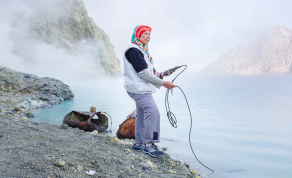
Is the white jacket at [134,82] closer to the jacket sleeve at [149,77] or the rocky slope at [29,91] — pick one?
the jacket sleeve at [149,77]

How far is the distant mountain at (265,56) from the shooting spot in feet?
548

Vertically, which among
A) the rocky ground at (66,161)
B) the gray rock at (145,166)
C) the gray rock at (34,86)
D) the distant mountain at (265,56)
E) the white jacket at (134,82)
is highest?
the distant mountain at (265,56)

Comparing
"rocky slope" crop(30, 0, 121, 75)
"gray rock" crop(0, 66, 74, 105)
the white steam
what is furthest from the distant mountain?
"gray rock" crop(0, 66, 74, 105)

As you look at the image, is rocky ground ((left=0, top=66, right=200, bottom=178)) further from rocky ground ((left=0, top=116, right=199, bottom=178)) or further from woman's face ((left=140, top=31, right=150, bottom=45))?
woman's face ((left=140, top=31, right=150, bottom=45))

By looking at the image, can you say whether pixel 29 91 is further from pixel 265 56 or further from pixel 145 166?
pixel 265 56

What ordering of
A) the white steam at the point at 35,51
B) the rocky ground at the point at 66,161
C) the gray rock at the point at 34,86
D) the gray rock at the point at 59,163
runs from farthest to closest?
the white steam at the point at 35,51
the gray rock at the point at 34,86
the gray rock at the point at 59,163
the rocky ground at the point at 66,161

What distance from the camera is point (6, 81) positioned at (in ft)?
36.1

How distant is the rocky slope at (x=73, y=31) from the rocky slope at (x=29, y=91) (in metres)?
28.7

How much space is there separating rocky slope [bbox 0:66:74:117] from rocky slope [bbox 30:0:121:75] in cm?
2874

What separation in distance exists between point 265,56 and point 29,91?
618 feet

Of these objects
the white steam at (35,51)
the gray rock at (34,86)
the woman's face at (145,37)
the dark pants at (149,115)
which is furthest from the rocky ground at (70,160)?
the white steam at (35,51)

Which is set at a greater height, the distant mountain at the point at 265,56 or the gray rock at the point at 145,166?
the distant mountain at the point at 265,56

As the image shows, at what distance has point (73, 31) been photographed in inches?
1721

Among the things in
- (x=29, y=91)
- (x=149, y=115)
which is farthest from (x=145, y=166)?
(x=29, y=91)
